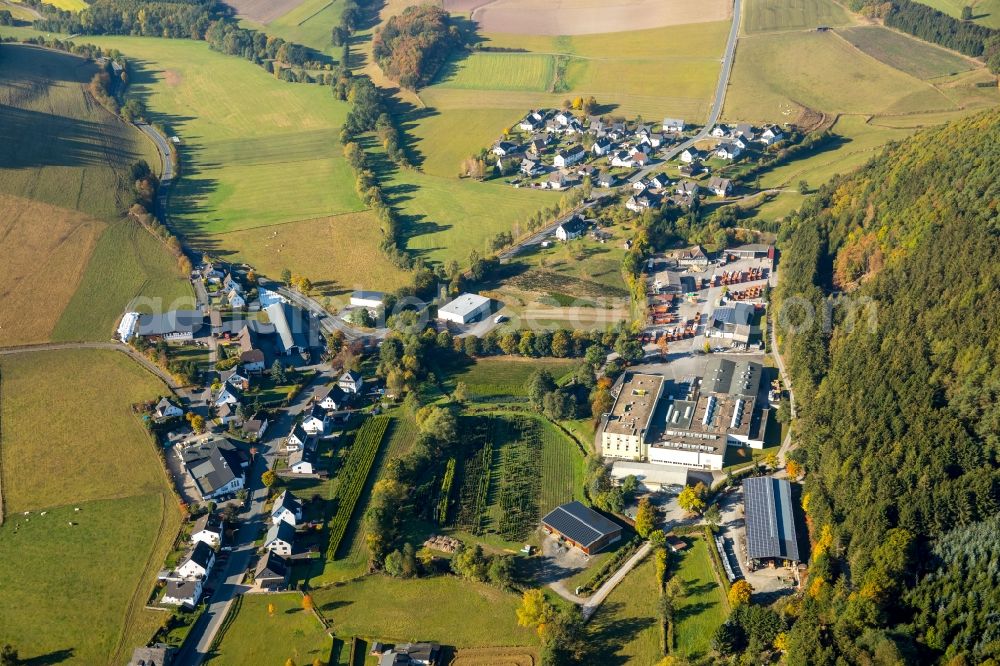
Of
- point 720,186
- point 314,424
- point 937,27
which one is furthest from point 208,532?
point 937,27

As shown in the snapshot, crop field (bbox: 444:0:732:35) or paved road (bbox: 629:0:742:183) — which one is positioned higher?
crop field (bbox: 444:0:732:35)

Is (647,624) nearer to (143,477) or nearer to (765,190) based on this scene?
(143,477)

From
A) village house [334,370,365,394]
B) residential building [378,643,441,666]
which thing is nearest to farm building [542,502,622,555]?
residential building [378,643,441,666]

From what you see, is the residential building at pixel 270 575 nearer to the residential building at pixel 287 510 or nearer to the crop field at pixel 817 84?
the residential building at pixel 287 510

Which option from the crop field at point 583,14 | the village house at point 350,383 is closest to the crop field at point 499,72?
the crop field at point 583,14

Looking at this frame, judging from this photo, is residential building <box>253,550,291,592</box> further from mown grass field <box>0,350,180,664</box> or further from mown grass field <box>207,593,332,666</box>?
mown grass field <box>0,350,180,664</box>

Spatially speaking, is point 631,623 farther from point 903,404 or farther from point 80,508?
point 80,508
